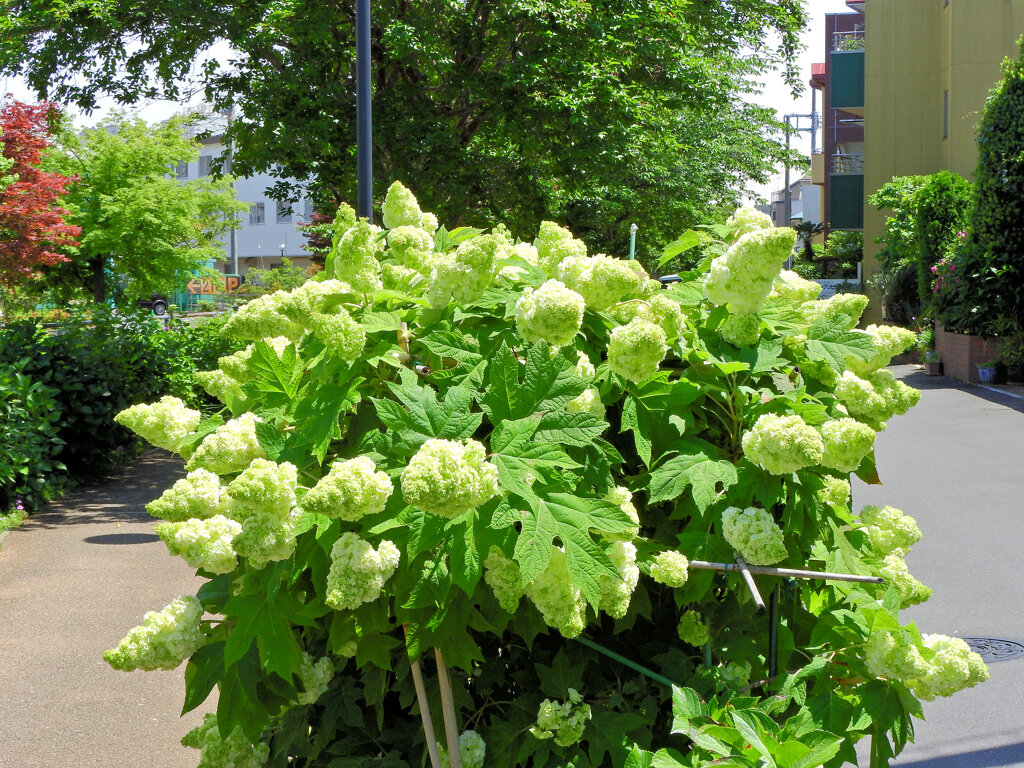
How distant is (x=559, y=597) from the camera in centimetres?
178

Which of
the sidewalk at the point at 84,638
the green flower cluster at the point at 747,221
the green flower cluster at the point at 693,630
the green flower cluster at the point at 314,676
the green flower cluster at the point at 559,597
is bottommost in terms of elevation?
the sidewalk at the point at 84,638

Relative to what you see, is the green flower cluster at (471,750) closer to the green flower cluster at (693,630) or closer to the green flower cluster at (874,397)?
the green flower cluster at (693,630)

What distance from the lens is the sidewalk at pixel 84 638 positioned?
4.60 metres

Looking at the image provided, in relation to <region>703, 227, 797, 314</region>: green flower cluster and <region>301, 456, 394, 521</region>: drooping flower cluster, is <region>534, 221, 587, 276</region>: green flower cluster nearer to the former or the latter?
<region>703, 227, 797, 314</region>: green flower cluster

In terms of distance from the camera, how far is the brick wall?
722 inches

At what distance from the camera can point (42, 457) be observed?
30.4 ft

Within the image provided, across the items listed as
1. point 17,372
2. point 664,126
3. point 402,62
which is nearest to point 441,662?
point 17,372

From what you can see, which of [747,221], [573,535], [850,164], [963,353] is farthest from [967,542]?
[850,164]

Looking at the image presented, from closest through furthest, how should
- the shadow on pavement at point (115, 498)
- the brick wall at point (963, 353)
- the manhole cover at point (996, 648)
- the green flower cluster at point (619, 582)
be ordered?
the green flower cluster at point (619, 582)
the manhole cover at point (996, 648)
the shadow on pavement at point (115, 498)
the brick wall at point (963, 353)

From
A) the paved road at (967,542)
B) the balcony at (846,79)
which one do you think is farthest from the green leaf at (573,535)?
the balcony at (846,79)

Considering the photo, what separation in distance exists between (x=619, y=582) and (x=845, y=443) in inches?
21.4

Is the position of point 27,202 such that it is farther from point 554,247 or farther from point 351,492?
point 351,492

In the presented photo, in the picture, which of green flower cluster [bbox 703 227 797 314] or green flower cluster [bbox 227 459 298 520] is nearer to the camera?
green flower cluster [bbox 227 459 298 520]

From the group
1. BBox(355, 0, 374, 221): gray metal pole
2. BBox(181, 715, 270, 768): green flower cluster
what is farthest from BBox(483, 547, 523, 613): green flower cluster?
BBox(355, 0, 374, 221): gray metal pole
